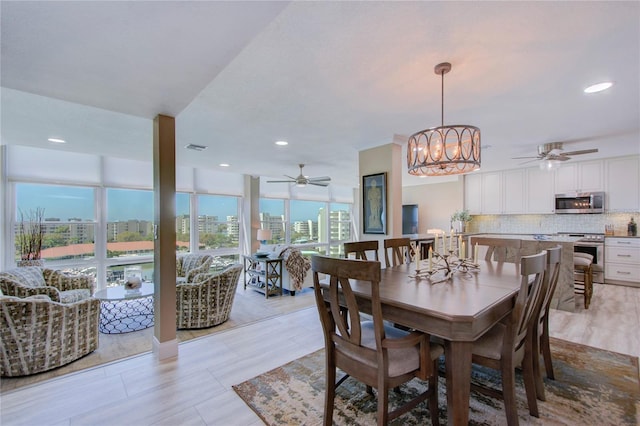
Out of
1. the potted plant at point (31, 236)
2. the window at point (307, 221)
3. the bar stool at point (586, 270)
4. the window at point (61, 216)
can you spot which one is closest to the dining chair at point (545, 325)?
the bar stool at point (586, 270)

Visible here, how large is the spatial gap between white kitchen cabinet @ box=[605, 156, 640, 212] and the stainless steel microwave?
0.54 ft

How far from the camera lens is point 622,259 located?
5199mm

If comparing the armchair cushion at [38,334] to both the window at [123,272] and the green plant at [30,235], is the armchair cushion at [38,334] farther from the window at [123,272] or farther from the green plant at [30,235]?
the window at [123,272]

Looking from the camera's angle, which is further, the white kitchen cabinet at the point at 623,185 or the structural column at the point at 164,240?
the white kitchen cabinet at the point at 623,185

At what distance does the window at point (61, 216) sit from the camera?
461cm

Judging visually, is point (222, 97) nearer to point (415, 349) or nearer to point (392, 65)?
point (392, 65)

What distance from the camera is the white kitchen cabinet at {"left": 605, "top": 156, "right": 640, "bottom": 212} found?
5.14 metres

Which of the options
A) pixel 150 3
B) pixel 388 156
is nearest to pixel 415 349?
pixel 150 3

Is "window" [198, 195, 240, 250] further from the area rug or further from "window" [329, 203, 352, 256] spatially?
the area rug

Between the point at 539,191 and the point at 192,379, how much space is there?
289 inches

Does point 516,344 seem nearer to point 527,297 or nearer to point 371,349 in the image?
point 527,297

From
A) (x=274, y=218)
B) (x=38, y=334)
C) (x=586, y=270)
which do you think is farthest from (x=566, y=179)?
(x=38, y=334)

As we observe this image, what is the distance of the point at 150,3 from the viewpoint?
135cm

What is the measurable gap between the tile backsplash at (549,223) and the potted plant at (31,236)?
894cm
